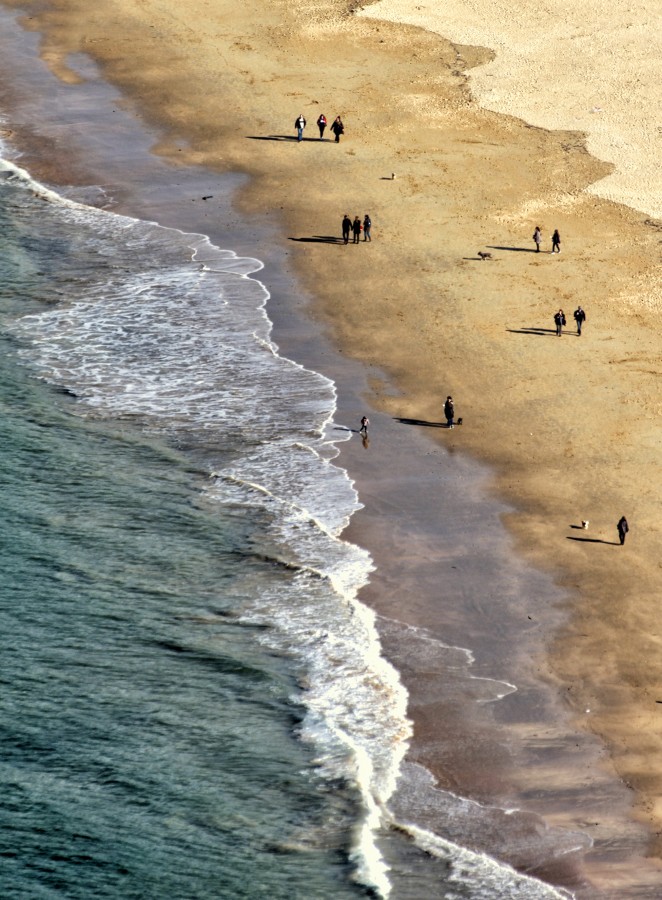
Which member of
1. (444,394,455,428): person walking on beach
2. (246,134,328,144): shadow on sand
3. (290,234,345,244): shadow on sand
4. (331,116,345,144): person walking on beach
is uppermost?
(331,116,345,144): person walking on beach

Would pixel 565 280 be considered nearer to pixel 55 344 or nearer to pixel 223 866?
pixel 55 344

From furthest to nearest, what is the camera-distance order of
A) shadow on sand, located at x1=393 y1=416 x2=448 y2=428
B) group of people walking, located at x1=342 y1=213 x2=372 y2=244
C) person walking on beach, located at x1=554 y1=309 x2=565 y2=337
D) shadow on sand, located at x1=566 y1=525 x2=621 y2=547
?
1. group of people walking, located at x1=342 y1=213 x2=372 y2=244
2. person walking on beach, located at x1=554 y1=309 x2=565 y2=337
3. shadow on sand, located at x1=393 y1=416 x2=448 y2=428
4. shadow on sand, located at x1=566 y1=525 x2=621 y2=547

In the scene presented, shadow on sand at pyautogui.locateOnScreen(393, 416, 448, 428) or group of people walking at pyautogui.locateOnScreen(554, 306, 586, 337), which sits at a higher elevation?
group of people walking at pyautogui.locateOnScreen(554, 306, 586, 337)

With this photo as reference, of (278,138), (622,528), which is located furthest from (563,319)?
(278,138)

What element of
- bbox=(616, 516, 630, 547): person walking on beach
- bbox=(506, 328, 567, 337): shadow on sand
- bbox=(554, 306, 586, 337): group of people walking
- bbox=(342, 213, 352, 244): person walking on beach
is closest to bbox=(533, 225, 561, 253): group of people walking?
bbox=(554, 306, 586, 337): group of people walking

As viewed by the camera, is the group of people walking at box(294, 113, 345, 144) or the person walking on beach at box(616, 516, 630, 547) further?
the group of people walking at box(294, 113, 345, 144)

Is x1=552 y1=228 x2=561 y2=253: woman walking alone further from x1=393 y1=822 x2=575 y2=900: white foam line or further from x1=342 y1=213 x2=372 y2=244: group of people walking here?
x1=393 y1=822 x2=575 y2=900: white foam line

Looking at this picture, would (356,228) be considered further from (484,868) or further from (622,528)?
(484,868)
